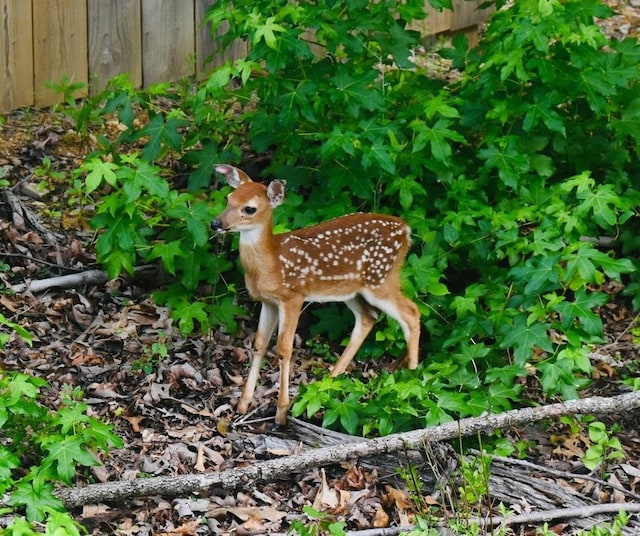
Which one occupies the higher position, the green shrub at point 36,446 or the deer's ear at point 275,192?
the deer's ear at point 275,192

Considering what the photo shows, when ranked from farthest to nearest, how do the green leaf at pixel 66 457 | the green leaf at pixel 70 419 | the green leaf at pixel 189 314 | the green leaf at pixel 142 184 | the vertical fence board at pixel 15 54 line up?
1. the vertical fence board at pixel 15 54
2. the green leaf at pixel 189 314
3. the green leaf at pixel 142 184
4. the green leaf at pixel 70 419
5. the green leaf at pixel 66 457

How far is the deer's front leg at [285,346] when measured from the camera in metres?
6.55

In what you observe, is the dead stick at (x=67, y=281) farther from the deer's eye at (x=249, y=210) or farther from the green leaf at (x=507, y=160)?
the green leaf at (x=507, y=160)

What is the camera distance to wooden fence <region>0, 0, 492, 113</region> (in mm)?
8398

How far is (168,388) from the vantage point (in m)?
6.83

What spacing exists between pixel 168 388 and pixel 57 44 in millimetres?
2968

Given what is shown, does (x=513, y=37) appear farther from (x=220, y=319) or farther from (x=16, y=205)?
(x=16, y=205)

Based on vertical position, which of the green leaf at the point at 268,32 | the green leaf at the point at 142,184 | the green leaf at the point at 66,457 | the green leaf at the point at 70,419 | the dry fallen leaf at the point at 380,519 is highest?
the green leaf at the point at 268,32

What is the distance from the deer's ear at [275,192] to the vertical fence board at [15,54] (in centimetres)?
273

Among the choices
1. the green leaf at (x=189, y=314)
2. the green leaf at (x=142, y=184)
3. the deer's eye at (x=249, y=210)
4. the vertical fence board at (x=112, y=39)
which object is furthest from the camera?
the vertical fence board at (x=112, y=39)

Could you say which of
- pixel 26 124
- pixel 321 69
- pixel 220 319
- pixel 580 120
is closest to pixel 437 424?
pixel 220 319

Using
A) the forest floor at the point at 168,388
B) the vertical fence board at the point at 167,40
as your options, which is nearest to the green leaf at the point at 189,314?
the forest floor at the point at 168,388

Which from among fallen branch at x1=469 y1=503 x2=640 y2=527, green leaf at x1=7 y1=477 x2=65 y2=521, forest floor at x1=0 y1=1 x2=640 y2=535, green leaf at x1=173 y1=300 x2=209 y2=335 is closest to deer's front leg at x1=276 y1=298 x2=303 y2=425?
forest floor at x1=0 y1=1 x2=640 y2=535

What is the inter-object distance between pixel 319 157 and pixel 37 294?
1.88 metres
